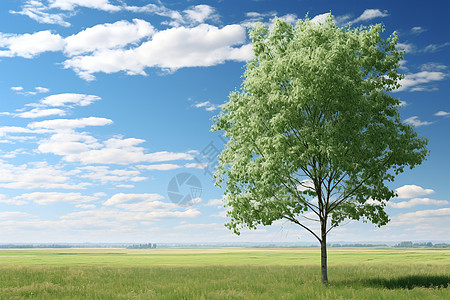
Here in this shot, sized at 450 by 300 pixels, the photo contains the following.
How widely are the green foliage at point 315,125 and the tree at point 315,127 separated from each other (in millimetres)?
63

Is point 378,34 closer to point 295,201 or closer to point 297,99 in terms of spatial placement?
point 297,99

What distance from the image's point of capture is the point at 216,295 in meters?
19.9

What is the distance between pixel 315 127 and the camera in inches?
916

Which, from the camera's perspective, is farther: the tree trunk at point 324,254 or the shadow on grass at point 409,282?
the shadow on grass at point 409,282

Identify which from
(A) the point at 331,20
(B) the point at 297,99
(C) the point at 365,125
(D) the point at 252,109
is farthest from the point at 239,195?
(A) the point at 331,20

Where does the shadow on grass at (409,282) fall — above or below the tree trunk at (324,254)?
below

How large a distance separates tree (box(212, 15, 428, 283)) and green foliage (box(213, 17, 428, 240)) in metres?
0.06

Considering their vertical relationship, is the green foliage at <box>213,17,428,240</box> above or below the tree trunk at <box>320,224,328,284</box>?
above

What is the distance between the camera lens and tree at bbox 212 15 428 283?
868 inches

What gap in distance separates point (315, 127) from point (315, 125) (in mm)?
263

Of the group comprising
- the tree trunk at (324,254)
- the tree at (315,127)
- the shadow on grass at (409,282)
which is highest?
the tree at (315,127)

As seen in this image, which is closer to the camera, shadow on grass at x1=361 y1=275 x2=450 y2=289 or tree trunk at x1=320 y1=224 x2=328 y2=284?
tree trunk at x1=320 y1=224 x2=328 y2=284

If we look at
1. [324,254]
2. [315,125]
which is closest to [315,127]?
[315,125]

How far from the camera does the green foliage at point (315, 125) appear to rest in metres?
22.0
